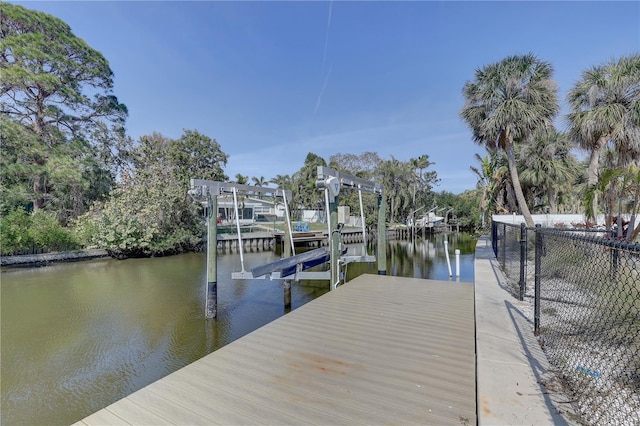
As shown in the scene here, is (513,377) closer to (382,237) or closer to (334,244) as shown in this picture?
(334,244)

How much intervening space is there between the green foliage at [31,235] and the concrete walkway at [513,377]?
1698 cm

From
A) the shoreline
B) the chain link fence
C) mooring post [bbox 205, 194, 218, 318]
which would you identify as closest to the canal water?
mooring post [bbox 205, 194, 218, 318]

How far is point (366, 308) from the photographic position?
4141 mm

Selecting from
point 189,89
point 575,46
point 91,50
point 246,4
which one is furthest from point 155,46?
point 575,46

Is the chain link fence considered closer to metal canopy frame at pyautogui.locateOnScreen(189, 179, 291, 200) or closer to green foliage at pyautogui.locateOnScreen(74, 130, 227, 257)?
metal canopy frame at pyautogui.locateOnScreen(189, 179, 291, 200)

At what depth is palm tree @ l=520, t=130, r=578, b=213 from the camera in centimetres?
1853

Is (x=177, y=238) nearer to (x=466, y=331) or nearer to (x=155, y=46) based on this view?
(x=155, y=46)

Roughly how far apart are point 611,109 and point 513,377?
10084 millimetres

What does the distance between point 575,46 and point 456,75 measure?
18.7ft

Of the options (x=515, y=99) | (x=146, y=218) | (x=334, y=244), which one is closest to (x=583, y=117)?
(x=515, y=99)

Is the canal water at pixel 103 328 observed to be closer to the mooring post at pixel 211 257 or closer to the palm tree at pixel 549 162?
the mooring post at pixel 211 257

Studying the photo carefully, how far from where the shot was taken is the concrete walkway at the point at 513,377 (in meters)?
1.81

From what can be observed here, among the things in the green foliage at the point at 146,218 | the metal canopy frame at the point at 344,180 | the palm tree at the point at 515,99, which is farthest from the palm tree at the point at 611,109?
the green foliage at the point at 146,218

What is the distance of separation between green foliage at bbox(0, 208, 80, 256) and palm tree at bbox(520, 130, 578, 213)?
25.9 metres
